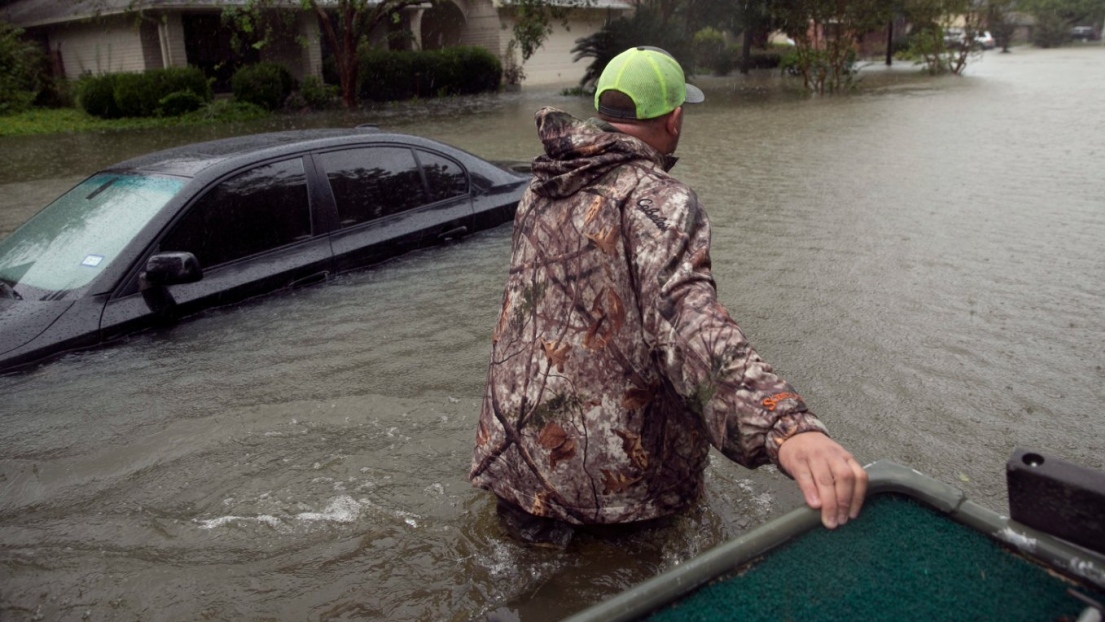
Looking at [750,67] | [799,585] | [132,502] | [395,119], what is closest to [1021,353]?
[799,585]

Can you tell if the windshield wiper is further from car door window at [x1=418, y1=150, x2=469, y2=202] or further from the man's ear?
the man's ear

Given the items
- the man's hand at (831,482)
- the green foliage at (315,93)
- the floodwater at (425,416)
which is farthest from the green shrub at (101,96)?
the man's hand at (831,482)

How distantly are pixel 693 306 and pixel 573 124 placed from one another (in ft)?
2.27

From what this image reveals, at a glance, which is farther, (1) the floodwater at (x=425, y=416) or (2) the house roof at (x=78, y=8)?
(2) the house roof at (x=78, y=8)

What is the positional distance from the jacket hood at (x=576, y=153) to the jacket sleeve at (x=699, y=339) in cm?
14

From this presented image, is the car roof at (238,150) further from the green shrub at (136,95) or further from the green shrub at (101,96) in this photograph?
the green shrub at (101,96)

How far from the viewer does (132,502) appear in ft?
13.2

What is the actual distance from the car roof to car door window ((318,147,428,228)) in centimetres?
10

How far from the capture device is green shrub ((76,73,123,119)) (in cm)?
2270

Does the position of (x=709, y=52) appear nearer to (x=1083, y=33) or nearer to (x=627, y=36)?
(x=627, y=36)

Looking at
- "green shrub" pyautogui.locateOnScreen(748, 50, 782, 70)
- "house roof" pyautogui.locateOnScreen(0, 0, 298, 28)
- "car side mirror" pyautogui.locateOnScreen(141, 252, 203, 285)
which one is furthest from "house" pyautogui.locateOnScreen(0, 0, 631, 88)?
"car side mirror" pyautogui.locateOnScreen(141, 252, 203, 285)

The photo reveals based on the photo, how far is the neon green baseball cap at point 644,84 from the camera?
8.60 feet

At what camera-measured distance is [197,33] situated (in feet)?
87.9

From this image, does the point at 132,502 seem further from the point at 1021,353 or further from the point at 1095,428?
the point at 1021,353
